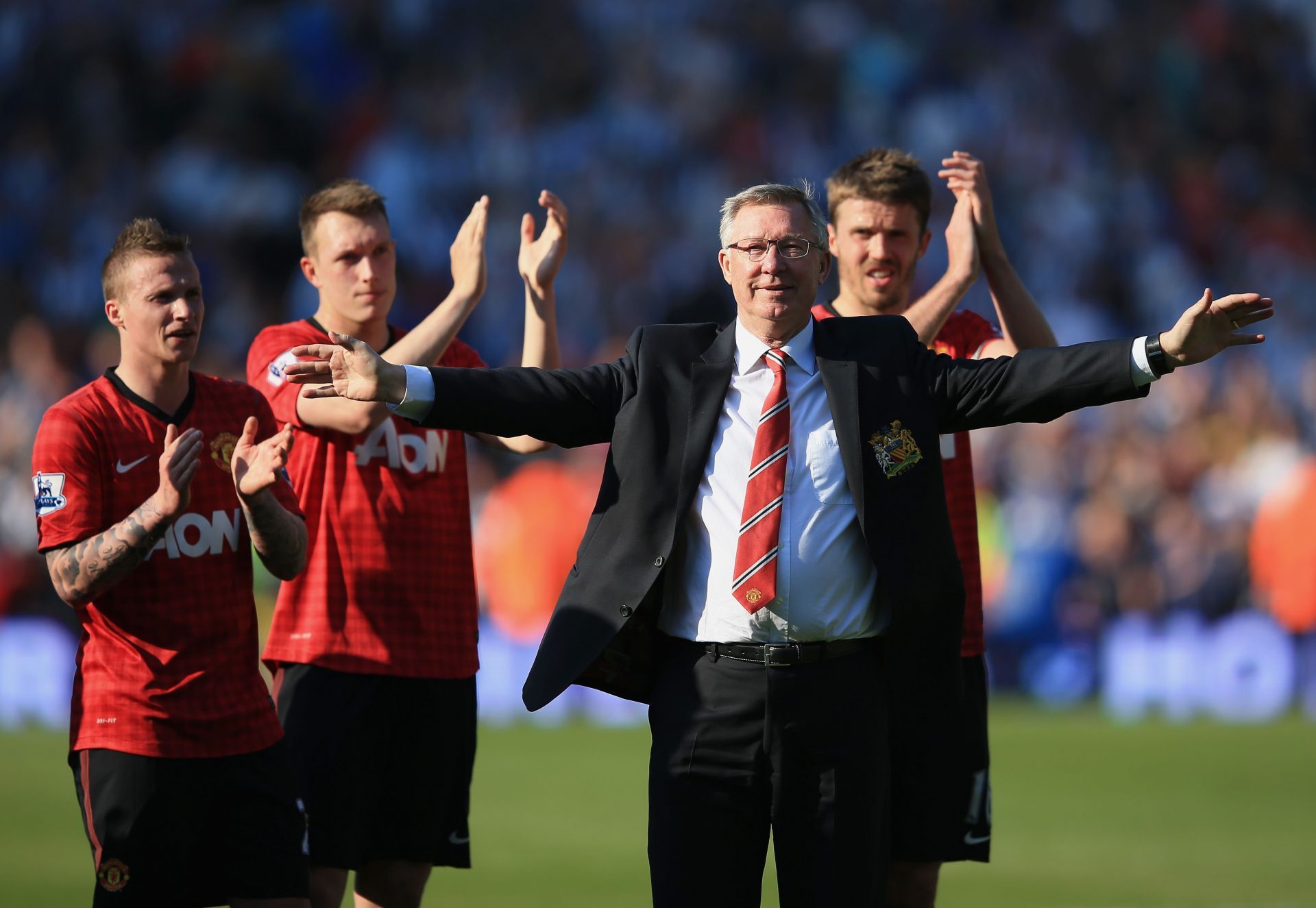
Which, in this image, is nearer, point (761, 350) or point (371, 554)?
point (761, 350)

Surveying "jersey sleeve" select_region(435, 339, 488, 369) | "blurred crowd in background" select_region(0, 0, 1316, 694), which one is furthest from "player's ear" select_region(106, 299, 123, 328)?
"blurred crowd in background" select_region(0, 0, 1316, 694)

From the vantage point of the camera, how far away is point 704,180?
20.1 metres

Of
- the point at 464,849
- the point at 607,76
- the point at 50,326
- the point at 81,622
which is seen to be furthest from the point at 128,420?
the point at 607,76

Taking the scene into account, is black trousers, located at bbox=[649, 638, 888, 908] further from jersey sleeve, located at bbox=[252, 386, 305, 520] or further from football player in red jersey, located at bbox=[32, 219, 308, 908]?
jersey sleeve, located at bbox=[252, 386, 305, 520]

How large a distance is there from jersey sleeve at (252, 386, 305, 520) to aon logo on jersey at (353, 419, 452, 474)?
1.37 ft

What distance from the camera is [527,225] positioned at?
20.2 feet

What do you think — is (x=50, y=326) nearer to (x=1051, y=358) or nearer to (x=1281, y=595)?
(x=1281, y=595)

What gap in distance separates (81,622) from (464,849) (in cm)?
158

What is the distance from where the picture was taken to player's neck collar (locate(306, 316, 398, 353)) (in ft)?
18.9

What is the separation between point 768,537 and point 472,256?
6.23 ft

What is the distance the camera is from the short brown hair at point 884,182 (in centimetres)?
575

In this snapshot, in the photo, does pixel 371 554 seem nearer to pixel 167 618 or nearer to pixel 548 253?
pixel 167 618

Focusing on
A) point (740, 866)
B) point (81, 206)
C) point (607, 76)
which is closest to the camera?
point (740, 866)

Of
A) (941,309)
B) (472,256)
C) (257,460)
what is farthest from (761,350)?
(472,256)
